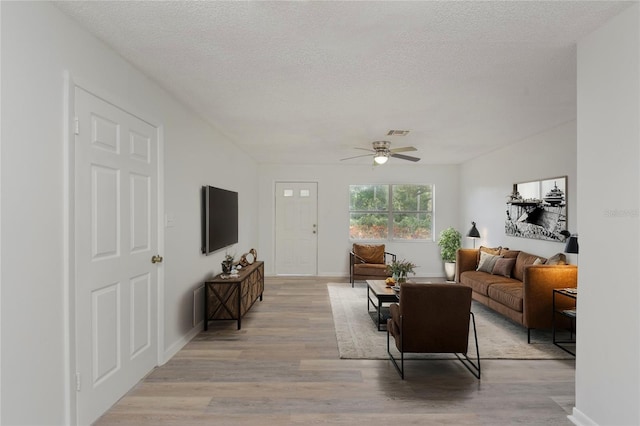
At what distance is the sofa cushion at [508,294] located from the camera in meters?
3.95

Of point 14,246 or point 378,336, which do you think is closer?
point 14,246

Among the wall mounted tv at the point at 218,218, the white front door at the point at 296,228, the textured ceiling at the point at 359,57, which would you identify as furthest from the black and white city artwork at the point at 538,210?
the wall mounted tv at the point at 218,218

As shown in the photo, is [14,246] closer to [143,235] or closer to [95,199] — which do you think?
[95,199]

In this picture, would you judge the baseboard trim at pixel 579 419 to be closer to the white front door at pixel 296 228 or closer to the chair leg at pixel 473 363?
the chair leg at pixel 473 363

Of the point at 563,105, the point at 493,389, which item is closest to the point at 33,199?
the point at 493,389

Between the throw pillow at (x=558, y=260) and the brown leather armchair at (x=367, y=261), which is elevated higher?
the throw pillow at (x=558, y=260)

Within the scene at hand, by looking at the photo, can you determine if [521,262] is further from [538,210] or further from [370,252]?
[370,252]

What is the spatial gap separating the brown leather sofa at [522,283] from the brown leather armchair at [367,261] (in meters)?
1.50

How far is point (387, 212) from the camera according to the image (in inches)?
305

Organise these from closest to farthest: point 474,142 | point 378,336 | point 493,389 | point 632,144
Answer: point 632,144
point 493,389
point 378,336
point 474,142

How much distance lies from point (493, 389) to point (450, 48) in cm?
262

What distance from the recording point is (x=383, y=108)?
3.68m

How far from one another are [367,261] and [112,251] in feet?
17.2

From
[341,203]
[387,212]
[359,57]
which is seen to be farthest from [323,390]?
[387,212]
